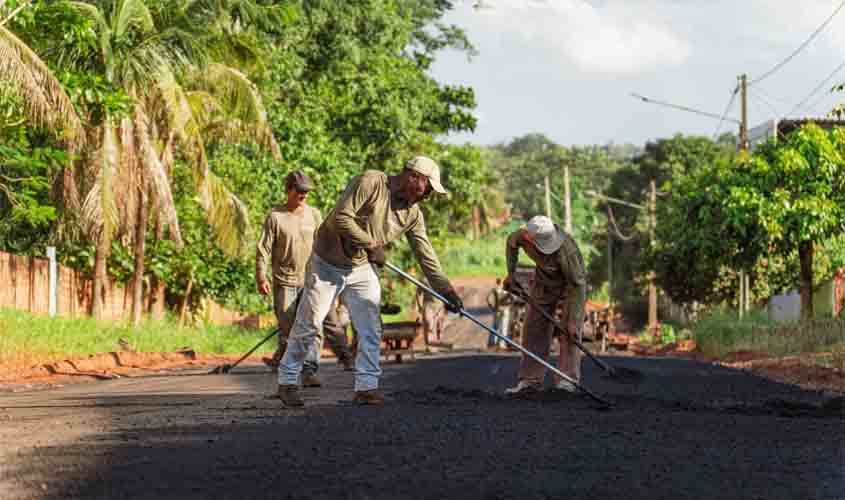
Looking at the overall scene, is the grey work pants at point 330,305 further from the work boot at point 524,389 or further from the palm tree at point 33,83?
the palm tree at point 33,83

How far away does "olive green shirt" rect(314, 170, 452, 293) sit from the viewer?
9.43 metres

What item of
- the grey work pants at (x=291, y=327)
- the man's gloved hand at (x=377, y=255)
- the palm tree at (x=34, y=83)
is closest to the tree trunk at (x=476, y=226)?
the palm tree at (x=34, y=83)

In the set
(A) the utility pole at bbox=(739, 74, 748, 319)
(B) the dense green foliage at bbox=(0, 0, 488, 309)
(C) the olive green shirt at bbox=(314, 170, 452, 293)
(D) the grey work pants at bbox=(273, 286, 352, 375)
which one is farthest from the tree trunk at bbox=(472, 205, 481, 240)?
(C) the olive green shirt at bbox=(314, 170, 452, 293)

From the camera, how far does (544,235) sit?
11930 mm

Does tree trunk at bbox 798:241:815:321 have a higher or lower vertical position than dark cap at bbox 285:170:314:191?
lower

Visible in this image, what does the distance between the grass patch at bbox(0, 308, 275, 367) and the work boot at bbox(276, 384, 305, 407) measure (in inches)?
309

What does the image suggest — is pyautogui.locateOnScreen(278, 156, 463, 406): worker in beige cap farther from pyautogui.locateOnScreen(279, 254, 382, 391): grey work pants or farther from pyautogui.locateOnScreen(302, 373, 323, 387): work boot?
pyautogui.locateOnScreen(302, 373, 323, 387): work boot

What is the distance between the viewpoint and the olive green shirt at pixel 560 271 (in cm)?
1212

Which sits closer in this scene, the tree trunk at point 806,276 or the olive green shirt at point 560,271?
the olive green shirt at point 560,271

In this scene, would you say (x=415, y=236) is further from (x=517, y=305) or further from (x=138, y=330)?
(x=517, y=305)

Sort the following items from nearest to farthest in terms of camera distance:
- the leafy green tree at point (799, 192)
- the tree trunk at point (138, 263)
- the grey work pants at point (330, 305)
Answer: the grey work pants at point (330, 305) → the tree trunk at point (138, 263) → the leafy green tree at point (799, 192)

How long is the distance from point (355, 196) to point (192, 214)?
20.5m

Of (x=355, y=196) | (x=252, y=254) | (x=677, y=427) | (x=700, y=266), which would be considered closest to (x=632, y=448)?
(x=677, y=427)

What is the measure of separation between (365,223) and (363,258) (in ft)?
1.31
